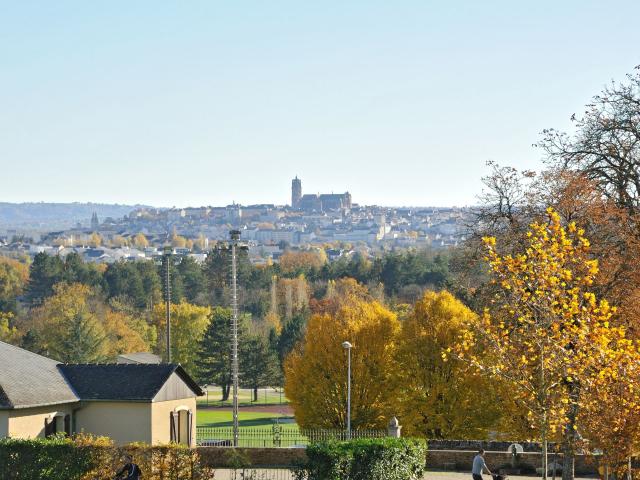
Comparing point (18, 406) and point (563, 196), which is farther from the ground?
point (563, 196)

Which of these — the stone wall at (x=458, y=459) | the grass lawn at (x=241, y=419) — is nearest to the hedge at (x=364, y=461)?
the stone wall at (x=458, y=459)

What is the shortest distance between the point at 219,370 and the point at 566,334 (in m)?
68.3

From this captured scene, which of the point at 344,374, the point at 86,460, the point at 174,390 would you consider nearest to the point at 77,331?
the point at 344,374

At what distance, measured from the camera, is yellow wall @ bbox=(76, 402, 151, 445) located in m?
36.3

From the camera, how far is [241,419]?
249 feet

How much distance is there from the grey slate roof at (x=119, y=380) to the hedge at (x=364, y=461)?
9.21m

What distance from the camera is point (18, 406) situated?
110ft

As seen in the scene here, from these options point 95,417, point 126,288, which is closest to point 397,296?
point 126,288

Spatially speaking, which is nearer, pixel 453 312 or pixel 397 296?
pixel 453 312

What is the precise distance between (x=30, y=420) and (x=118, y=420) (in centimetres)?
314

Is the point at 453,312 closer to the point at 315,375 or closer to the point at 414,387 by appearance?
the point at 414,387

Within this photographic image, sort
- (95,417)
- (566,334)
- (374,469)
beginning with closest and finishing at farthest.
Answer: (566,334) < (374,469) < (95,417)

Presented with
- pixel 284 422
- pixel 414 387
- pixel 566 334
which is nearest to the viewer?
pixel 566 334

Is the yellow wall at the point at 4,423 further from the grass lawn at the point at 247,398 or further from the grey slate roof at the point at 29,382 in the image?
the grass lawn at the point at 247,398
